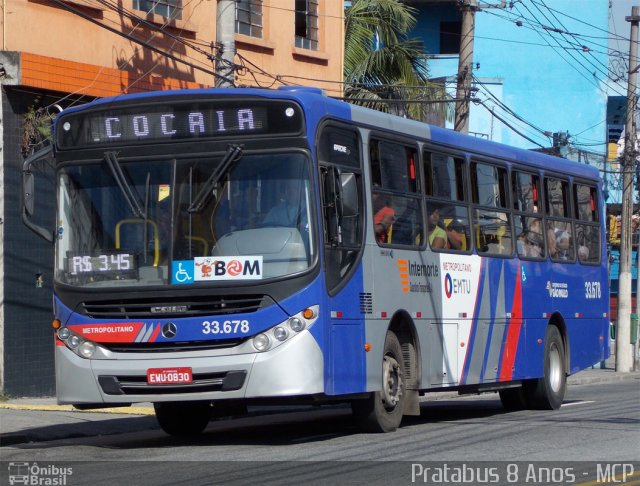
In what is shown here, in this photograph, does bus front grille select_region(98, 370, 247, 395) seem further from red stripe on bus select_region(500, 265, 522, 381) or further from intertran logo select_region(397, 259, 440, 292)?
red stripe on bus select_region(500, 265, 522, 381)

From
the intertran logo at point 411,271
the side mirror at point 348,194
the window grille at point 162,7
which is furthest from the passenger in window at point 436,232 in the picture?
the window grille at point 162,7

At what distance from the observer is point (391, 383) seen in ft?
43.4

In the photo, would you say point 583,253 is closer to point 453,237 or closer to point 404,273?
point 453,237

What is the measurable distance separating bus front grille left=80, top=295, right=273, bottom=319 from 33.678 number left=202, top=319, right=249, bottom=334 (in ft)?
0.31

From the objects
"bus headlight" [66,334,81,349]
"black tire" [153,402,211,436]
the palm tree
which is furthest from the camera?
the palm tree

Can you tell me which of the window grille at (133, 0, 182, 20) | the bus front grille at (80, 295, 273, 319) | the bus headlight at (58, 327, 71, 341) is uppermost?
the window grille at (133, 0, 182, 20)

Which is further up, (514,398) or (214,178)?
(214,178)

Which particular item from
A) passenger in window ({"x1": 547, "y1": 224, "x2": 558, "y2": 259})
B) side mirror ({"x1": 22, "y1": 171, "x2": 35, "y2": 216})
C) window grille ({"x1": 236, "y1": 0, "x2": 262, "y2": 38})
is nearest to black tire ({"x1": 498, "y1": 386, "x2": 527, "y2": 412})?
passenger in window ({"x1": 547, "y1": 224, "x2": 558, "y2": 259})

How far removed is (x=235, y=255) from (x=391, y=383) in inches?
106

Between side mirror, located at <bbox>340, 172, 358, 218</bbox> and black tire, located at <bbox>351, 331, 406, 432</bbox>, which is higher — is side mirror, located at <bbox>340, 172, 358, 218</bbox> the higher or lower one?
the higher one

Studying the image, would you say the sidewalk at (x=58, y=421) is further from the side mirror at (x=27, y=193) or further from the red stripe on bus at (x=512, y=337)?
the red stripe on bus at (x=512, y=337)

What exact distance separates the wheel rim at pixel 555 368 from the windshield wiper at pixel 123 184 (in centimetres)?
796

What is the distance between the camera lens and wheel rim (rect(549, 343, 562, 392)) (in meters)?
17.7

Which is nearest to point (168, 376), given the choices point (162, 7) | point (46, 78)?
point (46, 78)
